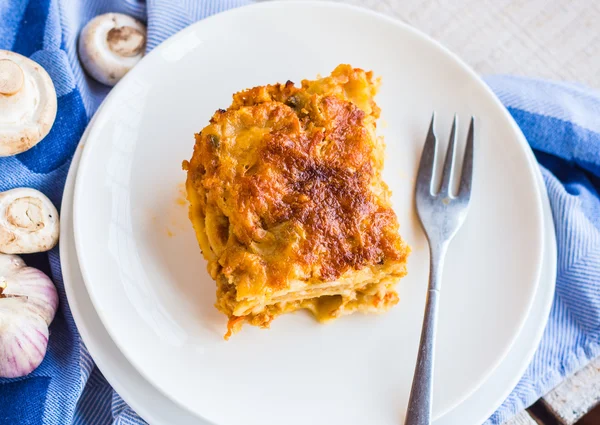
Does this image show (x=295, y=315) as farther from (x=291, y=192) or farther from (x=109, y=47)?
(x=109, y=47)

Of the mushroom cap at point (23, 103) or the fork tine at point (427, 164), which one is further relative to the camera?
the fork tine at point (427, 164)

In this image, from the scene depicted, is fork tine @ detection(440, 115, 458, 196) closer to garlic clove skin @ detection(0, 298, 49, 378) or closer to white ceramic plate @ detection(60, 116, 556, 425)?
white ceramic plate @ detection(60, 116, 556, 425)

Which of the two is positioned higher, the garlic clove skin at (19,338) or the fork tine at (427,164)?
the fork tine at (427,164)


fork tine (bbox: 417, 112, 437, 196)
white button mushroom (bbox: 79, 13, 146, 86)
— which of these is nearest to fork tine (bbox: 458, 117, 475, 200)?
fork tine (bbox: 417, 112, 437, 196)

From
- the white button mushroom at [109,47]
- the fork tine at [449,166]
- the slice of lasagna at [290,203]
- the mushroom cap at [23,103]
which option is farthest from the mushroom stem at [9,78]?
the fork tine at [449,166]

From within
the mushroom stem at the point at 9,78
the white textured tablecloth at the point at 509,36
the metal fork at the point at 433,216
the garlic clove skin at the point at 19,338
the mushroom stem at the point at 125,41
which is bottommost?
the garlic clove skin at the point at 19,338

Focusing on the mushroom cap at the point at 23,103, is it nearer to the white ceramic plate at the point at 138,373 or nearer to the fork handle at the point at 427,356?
the white ceramic plate at the point at 138,373
